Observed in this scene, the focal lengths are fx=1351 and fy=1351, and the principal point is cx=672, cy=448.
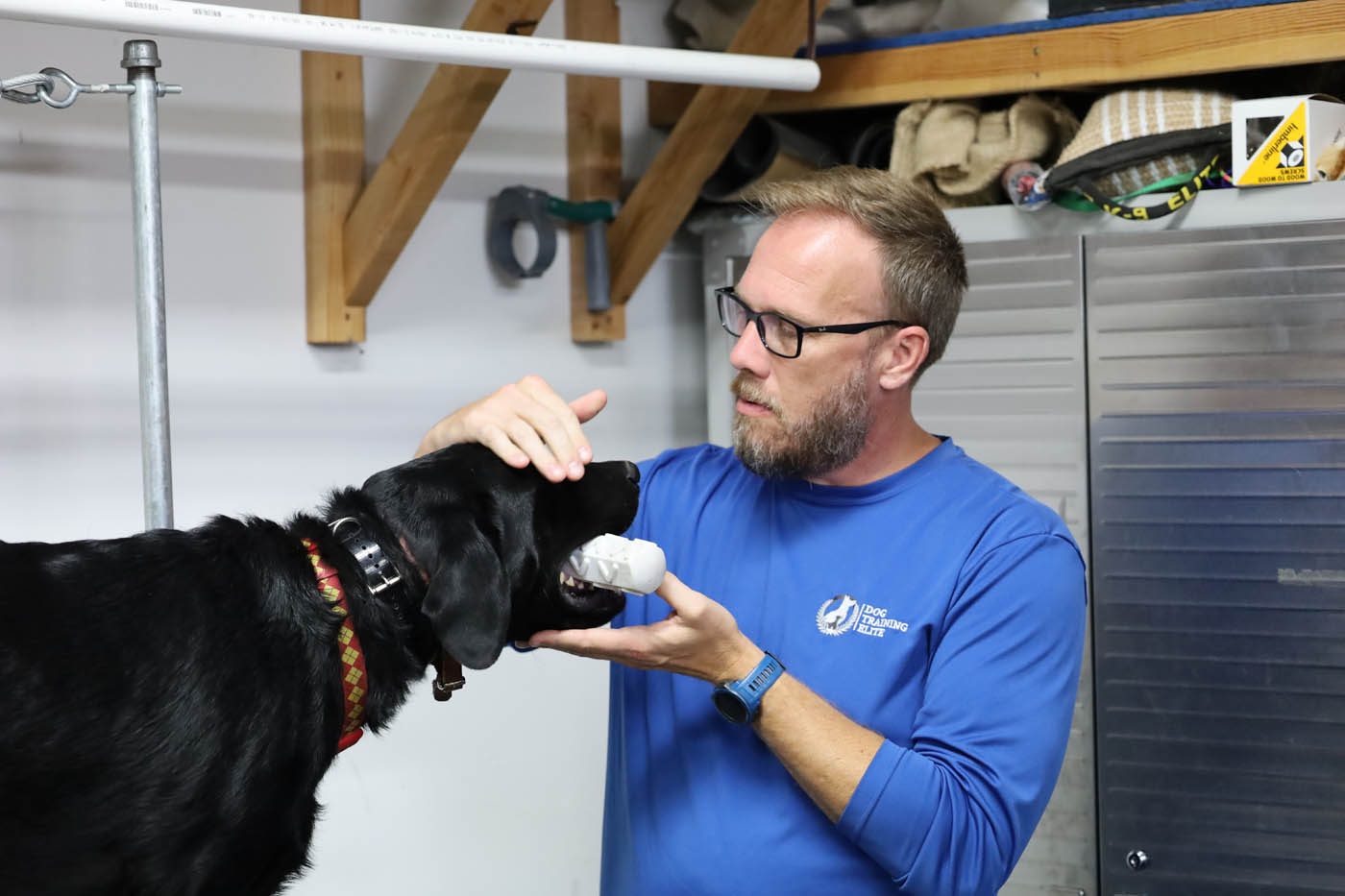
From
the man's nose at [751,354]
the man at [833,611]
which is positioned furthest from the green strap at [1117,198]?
the man's nose at [751,354]

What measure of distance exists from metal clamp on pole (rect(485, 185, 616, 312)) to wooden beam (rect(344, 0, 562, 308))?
0.40m

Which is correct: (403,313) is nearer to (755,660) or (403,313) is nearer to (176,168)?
(176,168)

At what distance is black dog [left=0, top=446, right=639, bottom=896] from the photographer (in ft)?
4.30

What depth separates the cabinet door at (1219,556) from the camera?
2510 millimetres

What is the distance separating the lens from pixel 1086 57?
2.72 m

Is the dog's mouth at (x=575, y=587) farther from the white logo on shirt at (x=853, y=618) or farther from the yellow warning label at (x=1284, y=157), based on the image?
the yellow warning label at (x=1284, y=157)

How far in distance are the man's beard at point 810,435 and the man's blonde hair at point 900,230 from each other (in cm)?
12

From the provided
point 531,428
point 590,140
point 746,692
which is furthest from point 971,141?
point 746,692

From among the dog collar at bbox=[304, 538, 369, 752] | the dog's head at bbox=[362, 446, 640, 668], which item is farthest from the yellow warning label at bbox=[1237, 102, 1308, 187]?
the dog collar at bbox=[304, 538, 369, 752]

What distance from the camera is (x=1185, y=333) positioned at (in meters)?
2.61

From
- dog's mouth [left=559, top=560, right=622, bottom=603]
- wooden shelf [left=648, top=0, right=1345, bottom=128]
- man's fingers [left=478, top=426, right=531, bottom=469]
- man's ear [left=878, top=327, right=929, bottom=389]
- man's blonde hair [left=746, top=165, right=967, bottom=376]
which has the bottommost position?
dog's mouth [left=559, top=560, right=622, bottom=603]

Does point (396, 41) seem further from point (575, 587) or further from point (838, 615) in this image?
point (838, 615)

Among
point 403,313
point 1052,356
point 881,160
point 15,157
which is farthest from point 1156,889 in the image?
point 15,157

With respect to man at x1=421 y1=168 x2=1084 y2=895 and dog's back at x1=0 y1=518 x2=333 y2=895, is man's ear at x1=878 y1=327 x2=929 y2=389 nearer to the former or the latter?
man at x1=421 y1=168 x2=1084 y2=895
